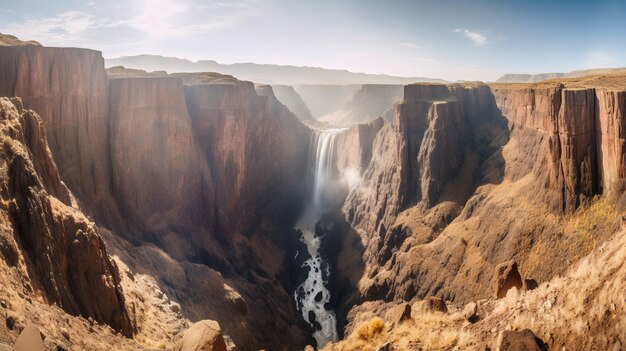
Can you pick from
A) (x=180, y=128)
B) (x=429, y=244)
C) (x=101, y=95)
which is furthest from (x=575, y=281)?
(x=180, y=128)

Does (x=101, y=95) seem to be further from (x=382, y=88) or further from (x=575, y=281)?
(x=382, y=88)

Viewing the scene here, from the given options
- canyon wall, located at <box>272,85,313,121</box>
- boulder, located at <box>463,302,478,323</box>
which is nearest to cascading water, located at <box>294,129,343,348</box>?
boulder, located at <box>463,302,478,323</box>

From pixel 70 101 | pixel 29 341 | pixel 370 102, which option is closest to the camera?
pixel 29 341

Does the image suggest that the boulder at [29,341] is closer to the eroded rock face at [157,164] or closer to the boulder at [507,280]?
the boulder at [507,280]

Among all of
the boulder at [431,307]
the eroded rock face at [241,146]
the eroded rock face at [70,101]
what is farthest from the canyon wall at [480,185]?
the eroded rock face at [70,101]

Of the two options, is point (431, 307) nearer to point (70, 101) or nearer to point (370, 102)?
point (70, 101)

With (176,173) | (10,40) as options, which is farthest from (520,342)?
→ (10,40)
